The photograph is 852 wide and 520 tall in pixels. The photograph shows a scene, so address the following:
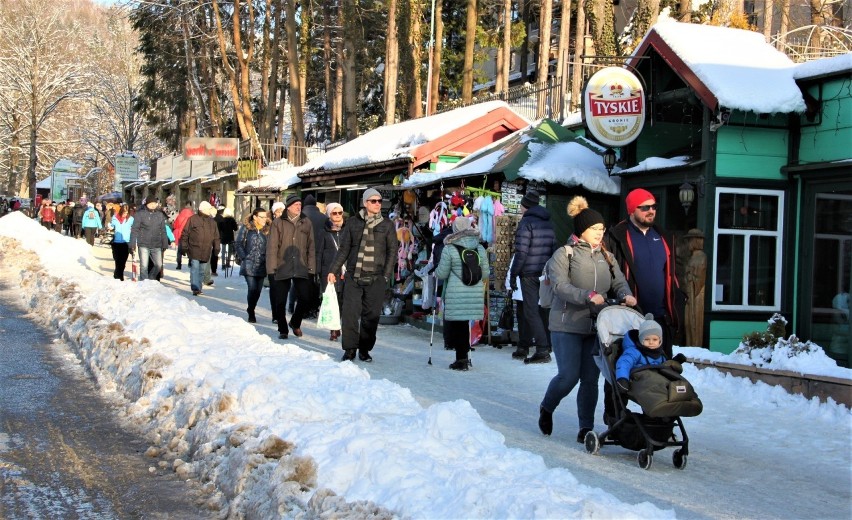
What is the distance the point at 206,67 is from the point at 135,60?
787 inches

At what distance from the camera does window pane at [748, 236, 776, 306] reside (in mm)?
12664

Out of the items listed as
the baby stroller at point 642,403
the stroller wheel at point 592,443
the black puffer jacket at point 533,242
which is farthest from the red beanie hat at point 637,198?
the black puffer jacket at point 533,242

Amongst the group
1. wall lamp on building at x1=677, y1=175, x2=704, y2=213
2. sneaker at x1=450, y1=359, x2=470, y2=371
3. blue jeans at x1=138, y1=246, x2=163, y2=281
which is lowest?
sneaker at x1=450, y1=359, x2=470, y2=371

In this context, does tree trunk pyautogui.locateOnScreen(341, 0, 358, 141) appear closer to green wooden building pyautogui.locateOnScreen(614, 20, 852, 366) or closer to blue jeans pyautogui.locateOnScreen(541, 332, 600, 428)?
green wooden building pyautogui.locateOnScreen(614, 20, 852, 366)

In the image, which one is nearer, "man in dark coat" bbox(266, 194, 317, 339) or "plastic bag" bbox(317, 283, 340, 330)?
"plastic bag" bbox(317, 283, 340, 330)

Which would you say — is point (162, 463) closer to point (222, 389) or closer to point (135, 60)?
point (222, 389)

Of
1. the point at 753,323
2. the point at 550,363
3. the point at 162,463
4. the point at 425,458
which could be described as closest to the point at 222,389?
the point at 162,463

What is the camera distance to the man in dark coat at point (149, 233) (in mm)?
17578

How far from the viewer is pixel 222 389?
6.83 m

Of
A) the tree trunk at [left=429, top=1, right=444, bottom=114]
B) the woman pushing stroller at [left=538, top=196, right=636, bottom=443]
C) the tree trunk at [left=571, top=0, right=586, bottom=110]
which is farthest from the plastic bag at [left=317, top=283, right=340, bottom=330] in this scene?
the tree trunk at [left=429, top=1, right=444, bottom=114]

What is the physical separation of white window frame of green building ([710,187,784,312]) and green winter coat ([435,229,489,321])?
3905mm

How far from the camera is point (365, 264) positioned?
10.4 m

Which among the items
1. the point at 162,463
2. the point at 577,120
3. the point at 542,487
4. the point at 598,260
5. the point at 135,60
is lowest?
the point at 162,463

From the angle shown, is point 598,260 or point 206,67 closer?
point 598,260
